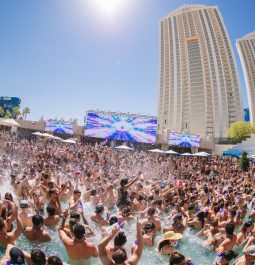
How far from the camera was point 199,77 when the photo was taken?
104812 mm

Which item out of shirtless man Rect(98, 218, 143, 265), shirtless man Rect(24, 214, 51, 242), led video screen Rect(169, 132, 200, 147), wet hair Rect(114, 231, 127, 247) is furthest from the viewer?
led video screen Rect(169, 132, 200, 147)

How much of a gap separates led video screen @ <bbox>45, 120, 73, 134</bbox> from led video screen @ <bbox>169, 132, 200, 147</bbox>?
14.8 m

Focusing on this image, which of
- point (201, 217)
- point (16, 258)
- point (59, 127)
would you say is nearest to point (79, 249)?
point (16, 258)

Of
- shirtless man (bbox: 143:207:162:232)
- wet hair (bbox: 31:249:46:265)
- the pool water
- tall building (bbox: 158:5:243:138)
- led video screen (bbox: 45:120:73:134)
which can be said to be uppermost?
tall building (bbox: 158:5:243:138)

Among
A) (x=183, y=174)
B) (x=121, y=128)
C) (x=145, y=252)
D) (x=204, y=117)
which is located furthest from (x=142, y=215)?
(x=204, y=117)

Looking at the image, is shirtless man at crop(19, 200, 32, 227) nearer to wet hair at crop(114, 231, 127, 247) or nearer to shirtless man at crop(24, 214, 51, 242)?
shirtless man at crop(24, 214, 51, 242)

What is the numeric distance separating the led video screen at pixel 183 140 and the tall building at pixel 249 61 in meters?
69.8

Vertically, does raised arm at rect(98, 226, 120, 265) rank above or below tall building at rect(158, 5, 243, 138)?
below

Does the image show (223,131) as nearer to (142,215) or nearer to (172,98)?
(172,98)

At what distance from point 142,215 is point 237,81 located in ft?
338

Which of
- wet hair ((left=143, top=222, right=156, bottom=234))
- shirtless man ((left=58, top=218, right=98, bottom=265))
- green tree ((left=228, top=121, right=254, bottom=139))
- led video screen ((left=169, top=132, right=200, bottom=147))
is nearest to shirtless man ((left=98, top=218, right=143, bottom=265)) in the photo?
shirtless man ((left=58, top=218, right=98, bottom=265))

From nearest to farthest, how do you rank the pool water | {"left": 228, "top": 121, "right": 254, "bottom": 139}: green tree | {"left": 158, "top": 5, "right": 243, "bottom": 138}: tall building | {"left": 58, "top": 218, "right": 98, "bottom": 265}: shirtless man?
{"left": 58, "top": 218, "right": 98, "bottom": 265}: shirtless man, the pool water, {"left": 228, "top": 121, "right": 254, "bottom": 139}: green tree, {"left": 158, "top": 5, "right": 243, "bottom": 138}: tall building

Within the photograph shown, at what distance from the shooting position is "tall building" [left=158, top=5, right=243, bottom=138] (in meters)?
103

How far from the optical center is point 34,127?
46.9 metres
